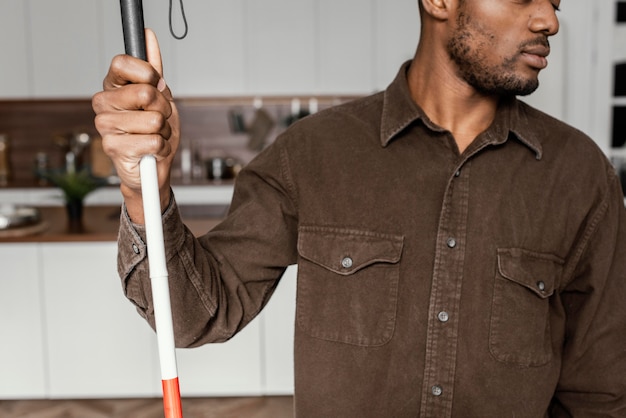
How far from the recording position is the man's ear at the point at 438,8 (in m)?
1.14

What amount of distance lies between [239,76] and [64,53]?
3.73ft

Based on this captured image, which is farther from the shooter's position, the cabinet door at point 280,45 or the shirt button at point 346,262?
the cabinet door at point 280,45

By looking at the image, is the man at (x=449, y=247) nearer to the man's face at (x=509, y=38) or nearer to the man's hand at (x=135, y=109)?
the man's face at (x=509, y=38)

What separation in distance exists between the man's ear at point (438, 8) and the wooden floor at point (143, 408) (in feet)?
7.27

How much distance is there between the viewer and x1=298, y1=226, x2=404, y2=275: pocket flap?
3.79 ft

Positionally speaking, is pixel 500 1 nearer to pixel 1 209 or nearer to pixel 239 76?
pixel 1 209

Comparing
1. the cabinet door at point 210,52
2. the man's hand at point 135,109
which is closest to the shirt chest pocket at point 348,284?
the man's hand at point 135,109

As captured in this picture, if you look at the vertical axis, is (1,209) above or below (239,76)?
below

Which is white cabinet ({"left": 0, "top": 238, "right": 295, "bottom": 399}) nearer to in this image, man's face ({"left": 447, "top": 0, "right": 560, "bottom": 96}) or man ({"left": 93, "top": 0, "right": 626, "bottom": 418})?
man ({"left": 93, "top": 0, "right": 626, "bottom": 418})

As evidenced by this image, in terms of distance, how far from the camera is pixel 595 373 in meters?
1.19

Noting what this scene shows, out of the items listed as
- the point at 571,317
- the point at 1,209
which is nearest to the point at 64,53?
the point at 1,209

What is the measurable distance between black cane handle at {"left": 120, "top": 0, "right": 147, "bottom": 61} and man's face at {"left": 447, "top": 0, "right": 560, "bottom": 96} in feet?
2.04

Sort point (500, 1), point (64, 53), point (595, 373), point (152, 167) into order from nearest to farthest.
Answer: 1. point (152, 167)
2. point (500, 1)
3. point (595, 373)
4. point (64, 53)

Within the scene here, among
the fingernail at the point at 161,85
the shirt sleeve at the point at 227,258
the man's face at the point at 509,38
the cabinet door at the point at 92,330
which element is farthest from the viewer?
the cabinet door at the point at 92,330
